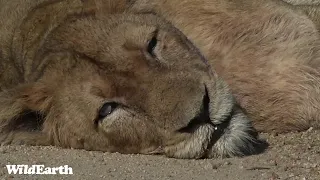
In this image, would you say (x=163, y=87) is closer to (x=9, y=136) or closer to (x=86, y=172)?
(x=86, y=172)

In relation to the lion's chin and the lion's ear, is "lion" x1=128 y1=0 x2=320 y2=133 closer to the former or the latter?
the lion's chin

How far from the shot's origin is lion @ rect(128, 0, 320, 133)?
15.2 ft

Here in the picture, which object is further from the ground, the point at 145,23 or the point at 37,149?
the point at 145,23

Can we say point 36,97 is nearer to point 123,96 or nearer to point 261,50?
point 123,96

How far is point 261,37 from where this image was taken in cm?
484

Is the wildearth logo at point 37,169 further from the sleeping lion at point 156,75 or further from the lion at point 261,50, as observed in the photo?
the lion at point 261,50

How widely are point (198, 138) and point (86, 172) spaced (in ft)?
1.81

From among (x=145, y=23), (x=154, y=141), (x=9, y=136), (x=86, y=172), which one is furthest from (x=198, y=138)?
(x=9, y=136)

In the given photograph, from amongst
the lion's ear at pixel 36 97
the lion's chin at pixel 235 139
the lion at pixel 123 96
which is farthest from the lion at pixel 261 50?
the lion's ear at pixel 36 97

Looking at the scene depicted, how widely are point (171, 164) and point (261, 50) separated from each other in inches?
47.3

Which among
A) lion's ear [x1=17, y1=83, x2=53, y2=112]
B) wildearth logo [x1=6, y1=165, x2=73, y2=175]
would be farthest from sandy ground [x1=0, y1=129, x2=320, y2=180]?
lion's ear [x1=17, y1=83, x2=53, y2=112]

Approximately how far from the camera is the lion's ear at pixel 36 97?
4.34 meters

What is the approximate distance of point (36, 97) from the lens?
172 inches

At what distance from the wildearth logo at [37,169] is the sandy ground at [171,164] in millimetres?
34
